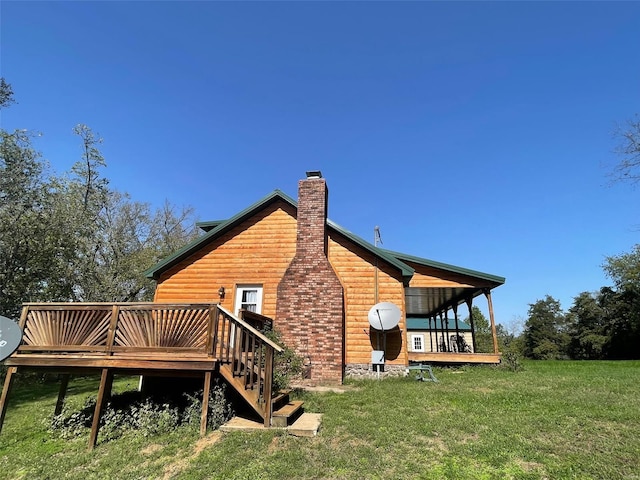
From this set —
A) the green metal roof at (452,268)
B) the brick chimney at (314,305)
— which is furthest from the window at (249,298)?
the green metal roof at (452,268)

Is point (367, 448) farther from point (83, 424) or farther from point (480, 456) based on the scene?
point (83, 424)

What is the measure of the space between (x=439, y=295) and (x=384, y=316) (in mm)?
7672

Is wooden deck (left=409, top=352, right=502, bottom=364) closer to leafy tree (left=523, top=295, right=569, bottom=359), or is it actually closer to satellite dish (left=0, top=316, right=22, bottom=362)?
satellite dish (left=0, top=316, right=22, bottom=362)

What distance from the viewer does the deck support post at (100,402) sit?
614cm

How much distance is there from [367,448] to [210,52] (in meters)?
13.0

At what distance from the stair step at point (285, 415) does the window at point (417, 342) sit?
2927 centimetres

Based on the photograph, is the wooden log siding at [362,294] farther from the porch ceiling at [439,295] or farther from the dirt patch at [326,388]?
the porch ceiling at [439,295]

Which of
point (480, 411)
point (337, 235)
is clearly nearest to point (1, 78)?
point (337, 235)

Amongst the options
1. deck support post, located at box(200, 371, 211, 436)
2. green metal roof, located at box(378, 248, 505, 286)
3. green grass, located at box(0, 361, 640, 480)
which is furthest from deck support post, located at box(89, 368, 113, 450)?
green metal roof, located at box(378, 248, 505, 286)

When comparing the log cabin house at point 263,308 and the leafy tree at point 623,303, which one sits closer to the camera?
the log cabin house at point 263,308

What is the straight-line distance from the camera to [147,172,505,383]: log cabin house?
10.9 metres

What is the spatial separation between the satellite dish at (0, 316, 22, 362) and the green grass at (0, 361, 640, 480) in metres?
1.69

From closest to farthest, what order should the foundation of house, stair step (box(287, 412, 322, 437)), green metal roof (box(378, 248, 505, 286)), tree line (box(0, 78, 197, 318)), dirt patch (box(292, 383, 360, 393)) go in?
1. stair step (box(287, 412, 322, 437))
2. dirt patch (box(292, 383, 360, 393))
3. the foundation of house
4. green metal roof (box(378, 248, 505, 286))
5. tree line (box(0, 78, 197, 318))

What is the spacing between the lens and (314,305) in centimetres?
1104
